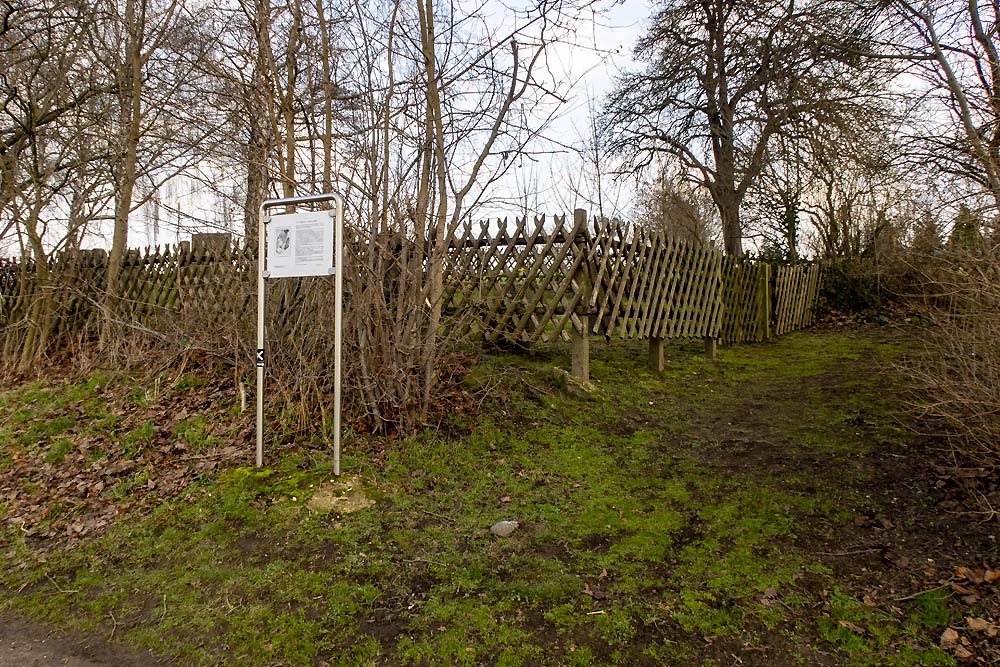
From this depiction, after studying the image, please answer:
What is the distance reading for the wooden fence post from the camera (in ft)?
21.2

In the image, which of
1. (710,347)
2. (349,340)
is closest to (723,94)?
(710,347)

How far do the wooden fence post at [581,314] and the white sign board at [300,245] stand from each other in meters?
2.87

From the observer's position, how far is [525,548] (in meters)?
3.61

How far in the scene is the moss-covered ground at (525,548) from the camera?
2805mm

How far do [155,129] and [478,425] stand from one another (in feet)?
22.0

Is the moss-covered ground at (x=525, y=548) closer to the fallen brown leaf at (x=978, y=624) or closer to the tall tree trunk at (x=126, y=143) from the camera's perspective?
the fallen brown leaf at (x=978, y=624)

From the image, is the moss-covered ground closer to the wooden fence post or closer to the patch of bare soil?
the patch of bare soil

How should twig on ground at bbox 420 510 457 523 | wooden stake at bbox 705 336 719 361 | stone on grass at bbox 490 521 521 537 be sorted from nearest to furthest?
stone on grass at bbox 490 521 521 537
twig on ground at bbox 420 510 457 523
wooden stake at bbox 705 336 719 361

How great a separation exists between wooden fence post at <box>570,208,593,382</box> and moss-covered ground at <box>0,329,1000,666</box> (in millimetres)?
763

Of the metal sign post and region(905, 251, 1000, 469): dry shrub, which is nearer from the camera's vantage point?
region(905, 251, 1000, 469): dry shrub

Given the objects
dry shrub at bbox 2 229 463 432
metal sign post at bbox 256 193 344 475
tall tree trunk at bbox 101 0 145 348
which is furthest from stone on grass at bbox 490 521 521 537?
tall tree trunk at bbox 101 0 145 348

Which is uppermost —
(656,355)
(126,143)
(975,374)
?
(126,143)

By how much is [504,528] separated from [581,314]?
10.3 feet

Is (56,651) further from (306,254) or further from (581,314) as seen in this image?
(581,314)
